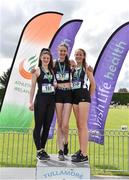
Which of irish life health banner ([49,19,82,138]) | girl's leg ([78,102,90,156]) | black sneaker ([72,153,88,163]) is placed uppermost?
irish life health banner ([49,19,82,138])

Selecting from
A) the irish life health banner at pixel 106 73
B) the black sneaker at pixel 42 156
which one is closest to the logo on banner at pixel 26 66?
the irish life health banner at pixel 106 73

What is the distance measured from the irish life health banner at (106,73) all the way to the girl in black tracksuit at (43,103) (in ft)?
10.5

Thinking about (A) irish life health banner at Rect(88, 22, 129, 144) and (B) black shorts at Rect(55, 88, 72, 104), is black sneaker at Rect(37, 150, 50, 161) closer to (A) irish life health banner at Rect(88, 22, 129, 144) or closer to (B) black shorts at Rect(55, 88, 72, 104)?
(B) black shorts at Rect(55, 88, 72, 104)

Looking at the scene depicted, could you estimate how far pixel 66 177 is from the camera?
5543 millimetres

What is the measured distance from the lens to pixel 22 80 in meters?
9.53

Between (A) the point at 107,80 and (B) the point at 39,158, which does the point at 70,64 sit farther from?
(A) the point at 107,80

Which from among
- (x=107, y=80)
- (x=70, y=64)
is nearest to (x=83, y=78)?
(x=70, y=64)

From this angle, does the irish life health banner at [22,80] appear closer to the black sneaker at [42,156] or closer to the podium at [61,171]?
the black sneaker at [42,156]

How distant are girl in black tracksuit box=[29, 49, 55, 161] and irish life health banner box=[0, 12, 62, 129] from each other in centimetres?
373

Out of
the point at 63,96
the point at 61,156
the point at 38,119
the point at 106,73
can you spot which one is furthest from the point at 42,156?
the point at 106,73

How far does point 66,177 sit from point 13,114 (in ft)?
14.0

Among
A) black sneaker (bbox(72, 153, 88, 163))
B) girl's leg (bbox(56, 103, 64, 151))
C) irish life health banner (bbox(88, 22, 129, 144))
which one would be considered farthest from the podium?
irish life health banner (bbox(88, 22, 129, 144))

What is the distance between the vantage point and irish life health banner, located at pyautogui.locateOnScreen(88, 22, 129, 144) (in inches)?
353

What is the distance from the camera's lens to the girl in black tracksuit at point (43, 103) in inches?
225
